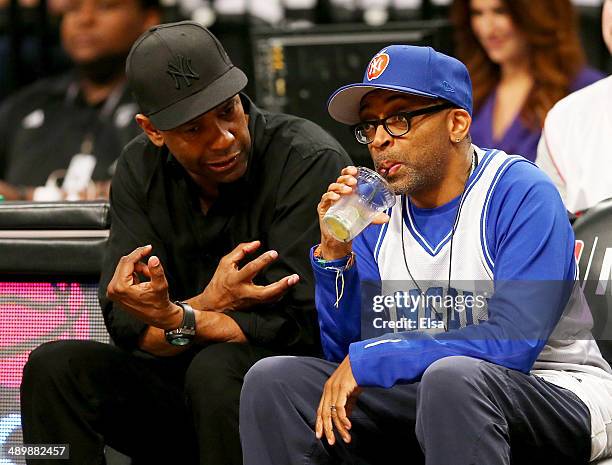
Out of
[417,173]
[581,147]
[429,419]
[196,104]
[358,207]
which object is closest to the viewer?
[429,419]

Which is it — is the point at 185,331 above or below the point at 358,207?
below

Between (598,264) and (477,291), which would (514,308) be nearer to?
(477,291)

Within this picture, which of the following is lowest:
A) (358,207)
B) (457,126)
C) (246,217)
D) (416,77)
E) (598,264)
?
(598,264)

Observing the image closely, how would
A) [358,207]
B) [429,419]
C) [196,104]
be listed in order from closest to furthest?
[429,419] → [358,207] → [196,104]

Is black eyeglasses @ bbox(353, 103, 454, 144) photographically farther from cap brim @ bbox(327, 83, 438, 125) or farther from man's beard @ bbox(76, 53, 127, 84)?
man's beard @ bbox(76, 53, 127, 84)

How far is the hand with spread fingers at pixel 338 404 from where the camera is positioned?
2621 millimetres

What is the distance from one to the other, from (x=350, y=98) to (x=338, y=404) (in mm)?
775

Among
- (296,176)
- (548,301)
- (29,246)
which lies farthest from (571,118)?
(29,246)

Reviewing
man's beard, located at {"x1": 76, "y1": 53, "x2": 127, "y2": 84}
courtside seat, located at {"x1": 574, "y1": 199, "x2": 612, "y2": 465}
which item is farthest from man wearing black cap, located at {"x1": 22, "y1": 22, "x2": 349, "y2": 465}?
man's beard, located at {"x1": 76, "y1": 53, "x2": 127, "y2": 84}

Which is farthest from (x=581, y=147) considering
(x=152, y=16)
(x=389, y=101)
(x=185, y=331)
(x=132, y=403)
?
(x=152, y=16)

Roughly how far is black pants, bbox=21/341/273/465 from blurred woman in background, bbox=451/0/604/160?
6.18ft

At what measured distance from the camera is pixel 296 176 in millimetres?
3260

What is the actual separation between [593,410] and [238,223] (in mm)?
1090

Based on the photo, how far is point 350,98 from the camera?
9.74ft
